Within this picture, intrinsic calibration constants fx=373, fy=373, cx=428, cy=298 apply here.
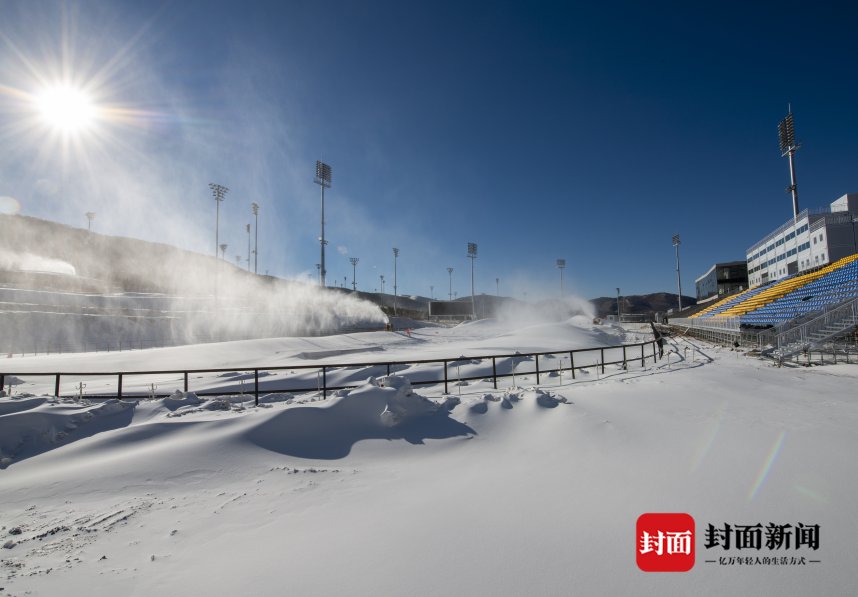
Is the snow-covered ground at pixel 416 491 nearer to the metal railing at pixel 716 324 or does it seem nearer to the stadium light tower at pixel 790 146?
the metal railing at pixel 716 324

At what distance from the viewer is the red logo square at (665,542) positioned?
9.54ft

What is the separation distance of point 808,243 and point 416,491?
6460 cm

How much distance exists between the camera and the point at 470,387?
12195 mm

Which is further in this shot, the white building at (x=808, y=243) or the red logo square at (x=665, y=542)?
the white building at (x=808, y=243)

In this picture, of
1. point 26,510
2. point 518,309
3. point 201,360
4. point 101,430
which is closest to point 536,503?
point 26,510

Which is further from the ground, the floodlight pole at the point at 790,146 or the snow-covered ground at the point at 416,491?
the floodlight pole at the point at 790,146

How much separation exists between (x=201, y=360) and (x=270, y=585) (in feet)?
72.4

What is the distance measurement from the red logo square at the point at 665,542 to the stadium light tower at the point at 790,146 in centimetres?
4865

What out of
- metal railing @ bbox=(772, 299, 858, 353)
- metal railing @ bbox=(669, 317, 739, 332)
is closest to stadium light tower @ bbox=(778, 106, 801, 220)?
metal railing @ bbox=(669, 317, 739, 332)

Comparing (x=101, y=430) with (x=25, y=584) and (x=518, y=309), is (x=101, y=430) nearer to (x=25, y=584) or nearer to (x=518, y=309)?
(x=25, y=584)

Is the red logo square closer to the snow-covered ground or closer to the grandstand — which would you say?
the snow-covered ground

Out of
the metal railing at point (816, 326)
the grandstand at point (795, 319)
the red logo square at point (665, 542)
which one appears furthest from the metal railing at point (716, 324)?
the red logo square at point (665, 542)

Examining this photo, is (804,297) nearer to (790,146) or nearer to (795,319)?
(795,319)

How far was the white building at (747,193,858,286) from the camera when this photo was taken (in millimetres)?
41969
